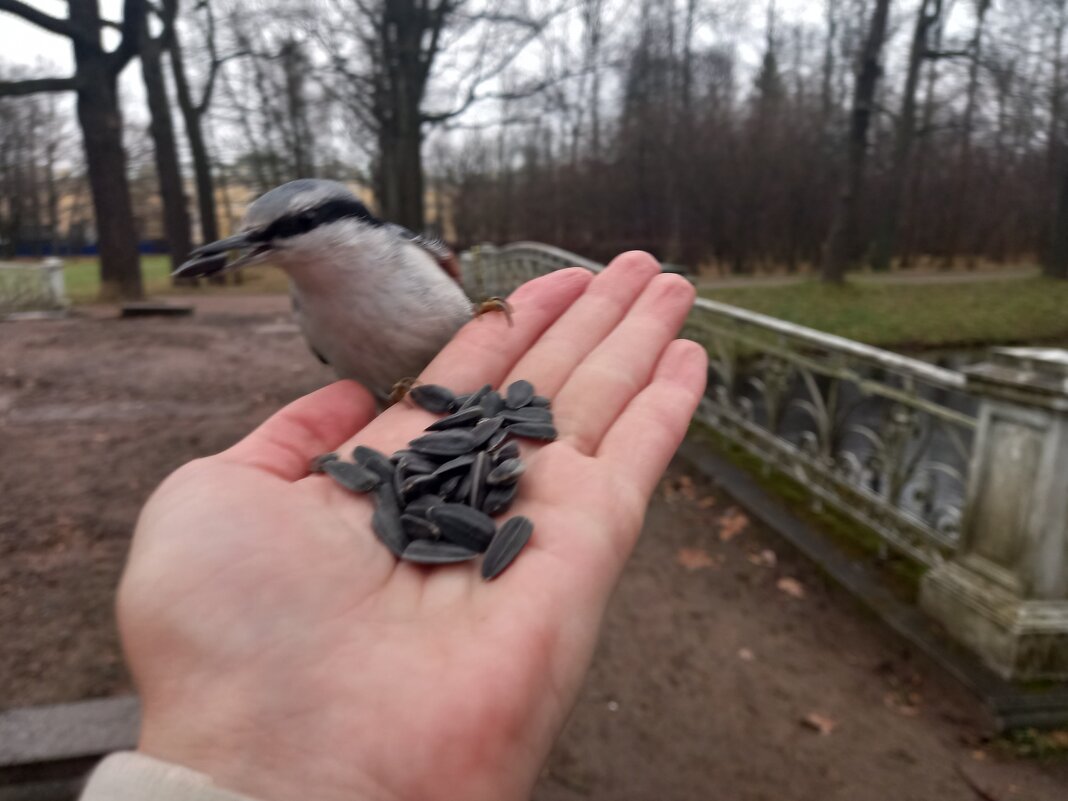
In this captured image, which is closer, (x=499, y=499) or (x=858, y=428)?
(x=499, y=499)

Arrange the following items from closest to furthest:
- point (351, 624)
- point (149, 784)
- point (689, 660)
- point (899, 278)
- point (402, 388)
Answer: point (149, 784), point (351, 624), point (402, 388), point (689, 660), point (899, 278)

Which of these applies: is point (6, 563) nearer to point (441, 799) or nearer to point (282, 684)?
→ point (282, 684)

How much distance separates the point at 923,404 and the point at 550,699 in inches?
120

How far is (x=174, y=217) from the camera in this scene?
1666 centimetres

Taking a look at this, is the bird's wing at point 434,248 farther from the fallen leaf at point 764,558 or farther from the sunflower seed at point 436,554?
the fallen leaf at point 764,558

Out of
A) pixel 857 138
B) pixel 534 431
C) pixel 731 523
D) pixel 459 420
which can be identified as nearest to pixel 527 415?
pixel 534 431

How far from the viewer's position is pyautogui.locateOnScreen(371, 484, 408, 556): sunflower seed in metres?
1.61

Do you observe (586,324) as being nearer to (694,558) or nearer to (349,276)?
(349,276)

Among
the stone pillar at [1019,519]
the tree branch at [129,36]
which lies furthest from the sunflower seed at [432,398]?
the tree branch at [129,36]

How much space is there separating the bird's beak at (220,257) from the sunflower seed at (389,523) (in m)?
0.65

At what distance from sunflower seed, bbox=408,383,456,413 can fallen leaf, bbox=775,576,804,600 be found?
260cm

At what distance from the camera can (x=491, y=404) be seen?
80.0 inches

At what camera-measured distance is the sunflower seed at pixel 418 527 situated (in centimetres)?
161

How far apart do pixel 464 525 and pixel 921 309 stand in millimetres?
13128
